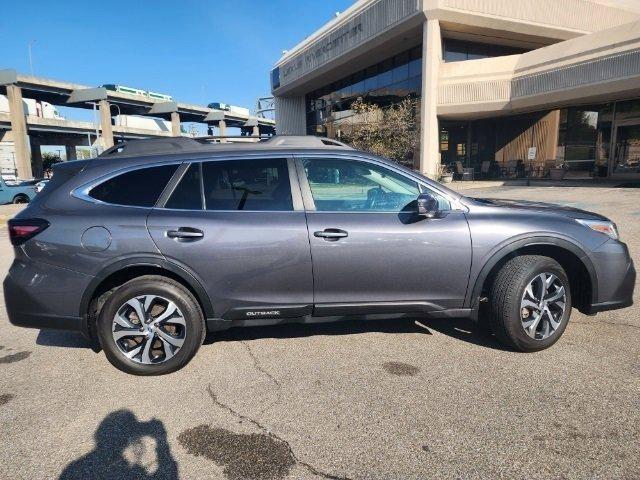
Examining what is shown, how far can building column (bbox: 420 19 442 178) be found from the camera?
22.5 meters

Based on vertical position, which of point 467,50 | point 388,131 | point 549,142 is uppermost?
point 467,50

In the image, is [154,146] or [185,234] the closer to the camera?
[185,234]

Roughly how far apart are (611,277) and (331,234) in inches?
94.0

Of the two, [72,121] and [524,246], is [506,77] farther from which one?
A: [72,121]

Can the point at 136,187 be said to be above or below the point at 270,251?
above

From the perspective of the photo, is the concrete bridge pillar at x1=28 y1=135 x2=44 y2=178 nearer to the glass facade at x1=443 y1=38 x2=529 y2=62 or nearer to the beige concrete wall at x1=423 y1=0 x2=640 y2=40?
the glass facade at x1=443 y1=38 x2=529 y2=62

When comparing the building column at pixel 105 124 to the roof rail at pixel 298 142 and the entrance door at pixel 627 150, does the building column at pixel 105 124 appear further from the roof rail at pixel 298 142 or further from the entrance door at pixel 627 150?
the roof rail at pixel 298 142

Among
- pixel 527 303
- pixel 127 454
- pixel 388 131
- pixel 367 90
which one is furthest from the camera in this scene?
pixel 367 90

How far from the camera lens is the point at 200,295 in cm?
317

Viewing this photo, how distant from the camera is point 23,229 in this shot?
308cm

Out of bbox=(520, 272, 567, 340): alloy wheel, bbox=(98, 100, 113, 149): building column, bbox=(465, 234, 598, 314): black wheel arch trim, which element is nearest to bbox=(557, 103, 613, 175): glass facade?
bbox=(465, 234, 598, 314): black wheel arch trim

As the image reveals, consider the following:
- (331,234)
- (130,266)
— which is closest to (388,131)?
(331,234)

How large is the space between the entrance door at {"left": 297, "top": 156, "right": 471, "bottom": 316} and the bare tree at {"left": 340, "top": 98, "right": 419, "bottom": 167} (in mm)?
19238

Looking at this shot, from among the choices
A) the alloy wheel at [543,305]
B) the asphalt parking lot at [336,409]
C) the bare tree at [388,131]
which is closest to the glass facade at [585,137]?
the bare tree at [388,131]
